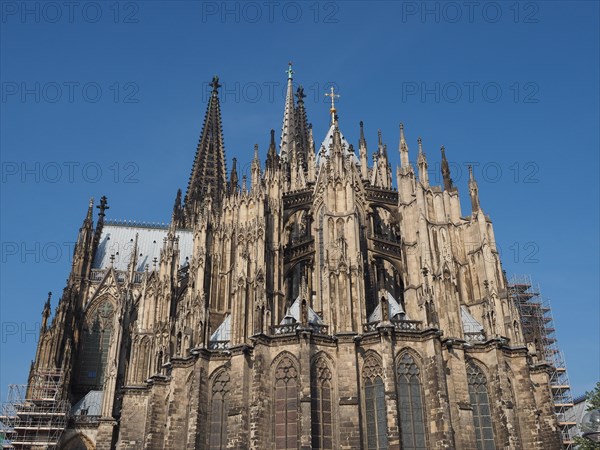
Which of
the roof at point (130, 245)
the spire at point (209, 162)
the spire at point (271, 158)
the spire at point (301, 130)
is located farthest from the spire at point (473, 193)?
the spire at point (209, 162)

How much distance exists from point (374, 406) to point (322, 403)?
2.51 metres

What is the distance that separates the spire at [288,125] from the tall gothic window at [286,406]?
32.7 m

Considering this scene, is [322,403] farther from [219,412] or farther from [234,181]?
[234,181]

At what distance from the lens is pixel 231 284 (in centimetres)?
3666

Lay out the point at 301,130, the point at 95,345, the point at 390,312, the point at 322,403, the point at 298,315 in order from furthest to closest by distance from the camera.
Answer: the point at 301,130 → the point at 95,345 → the point at 390,312 → the point at 298,315 → the point at 322,403

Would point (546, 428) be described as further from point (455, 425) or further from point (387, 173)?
point (387, 173)

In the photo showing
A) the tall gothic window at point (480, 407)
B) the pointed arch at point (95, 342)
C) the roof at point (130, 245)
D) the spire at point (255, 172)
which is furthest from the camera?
the roof at point (130, 245)

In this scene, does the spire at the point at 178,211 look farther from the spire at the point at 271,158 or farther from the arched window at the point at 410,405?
the arched window at the point at 410,405

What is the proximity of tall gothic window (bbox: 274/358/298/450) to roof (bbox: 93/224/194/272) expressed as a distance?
92.7 feet

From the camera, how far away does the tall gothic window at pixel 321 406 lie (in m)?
29.1

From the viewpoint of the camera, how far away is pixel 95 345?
48906 mm

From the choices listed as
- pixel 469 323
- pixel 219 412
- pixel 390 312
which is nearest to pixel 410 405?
pixel 390 312

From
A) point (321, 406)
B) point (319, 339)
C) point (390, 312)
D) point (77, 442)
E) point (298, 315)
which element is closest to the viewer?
point (321, 406)

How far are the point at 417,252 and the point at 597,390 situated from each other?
11.9 meters
